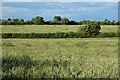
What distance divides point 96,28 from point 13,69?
2797 centimetres

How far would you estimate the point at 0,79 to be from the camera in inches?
285

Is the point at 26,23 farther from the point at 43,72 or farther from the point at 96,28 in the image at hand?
the point at 43,72

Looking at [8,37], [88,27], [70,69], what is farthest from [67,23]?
[70,69]

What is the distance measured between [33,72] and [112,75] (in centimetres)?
209

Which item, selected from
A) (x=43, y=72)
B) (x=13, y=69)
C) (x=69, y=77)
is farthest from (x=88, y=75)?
(x=13, y=69)

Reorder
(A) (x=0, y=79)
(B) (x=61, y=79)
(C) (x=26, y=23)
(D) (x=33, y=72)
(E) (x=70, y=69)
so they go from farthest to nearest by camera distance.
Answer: (C) (x=26, y=23)
(E) (x=70, y=69)
(D) (x=33, y=72)
(B) (x=61, y=79)
(A) (x=0, y=79)

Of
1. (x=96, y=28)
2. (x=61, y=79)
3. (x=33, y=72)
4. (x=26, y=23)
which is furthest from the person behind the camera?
(x=26, y=23)

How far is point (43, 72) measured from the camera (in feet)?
27.3

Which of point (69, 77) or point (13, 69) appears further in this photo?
point (13, 69)

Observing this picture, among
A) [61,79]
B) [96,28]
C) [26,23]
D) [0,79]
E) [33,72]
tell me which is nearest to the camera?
[0,79]

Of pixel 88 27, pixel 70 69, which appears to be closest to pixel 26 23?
pixel 88 27

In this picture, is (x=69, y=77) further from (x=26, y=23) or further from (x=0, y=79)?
(x=26, y=23)

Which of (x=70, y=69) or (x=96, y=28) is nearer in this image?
(x=70, y=69)

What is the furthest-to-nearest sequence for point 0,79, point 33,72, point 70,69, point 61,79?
point 70,69, point 33,72, point 61,79, point 0,79
